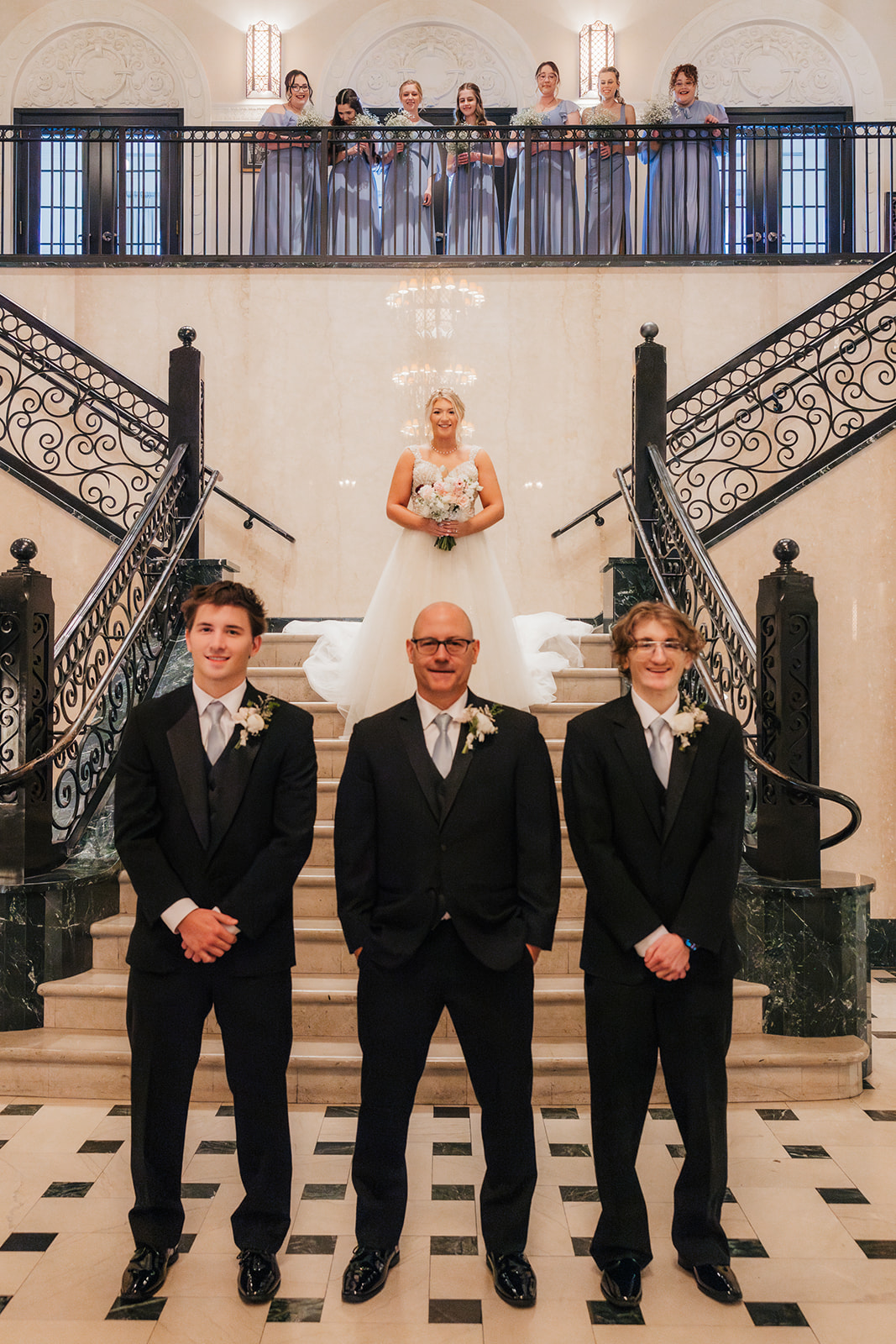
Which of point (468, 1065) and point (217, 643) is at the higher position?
point (217, 643)

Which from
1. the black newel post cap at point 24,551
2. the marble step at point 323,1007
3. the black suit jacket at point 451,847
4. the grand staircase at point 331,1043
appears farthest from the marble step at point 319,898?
the black suit jacket at point 451,847

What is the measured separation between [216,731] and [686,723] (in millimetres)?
1320

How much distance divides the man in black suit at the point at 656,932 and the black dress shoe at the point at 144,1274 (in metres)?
1.20

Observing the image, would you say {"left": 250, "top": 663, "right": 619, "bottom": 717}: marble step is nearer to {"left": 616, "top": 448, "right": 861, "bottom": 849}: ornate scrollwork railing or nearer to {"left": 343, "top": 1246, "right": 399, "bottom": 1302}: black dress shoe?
{"left": 616, "top": 448, "right": 861, "bottom": 849}: ornate scrollwork railing

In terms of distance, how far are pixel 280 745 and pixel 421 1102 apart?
2074 mm

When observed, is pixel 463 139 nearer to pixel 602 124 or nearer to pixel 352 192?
pixel 352 192

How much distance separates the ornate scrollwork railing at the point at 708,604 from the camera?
4.77 metres

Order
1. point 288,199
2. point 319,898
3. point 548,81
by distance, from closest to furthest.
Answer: point 319,898 < point 288,199 < point 548,81

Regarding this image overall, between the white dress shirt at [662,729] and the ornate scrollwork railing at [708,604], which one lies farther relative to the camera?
the ornate scrollwork railing at [708,604]

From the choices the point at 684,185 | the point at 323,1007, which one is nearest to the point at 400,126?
the point at 684,185

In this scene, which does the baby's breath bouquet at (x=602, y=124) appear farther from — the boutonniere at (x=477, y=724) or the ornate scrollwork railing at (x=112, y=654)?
the boutonniere at (x=477, y=724)

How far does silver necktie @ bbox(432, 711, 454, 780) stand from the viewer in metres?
3.05

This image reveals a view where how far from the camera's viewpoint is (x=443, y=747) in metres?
3.06

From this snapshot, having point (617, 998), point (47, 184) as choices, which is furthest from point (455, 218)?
point (617, 998)
